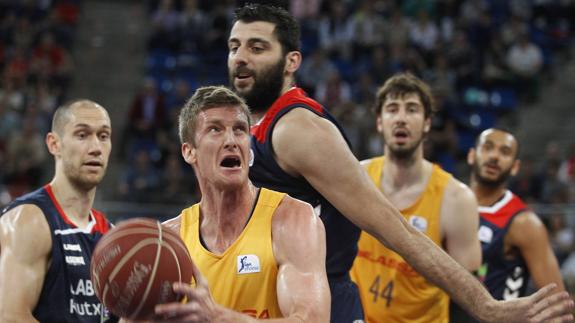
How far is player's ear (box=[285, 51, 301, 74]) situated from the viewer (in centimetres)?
448

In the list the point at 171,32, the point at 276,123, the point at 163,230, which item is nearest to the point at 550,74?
the point at 171,32

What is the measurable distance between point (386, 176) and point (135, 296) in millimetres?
3064

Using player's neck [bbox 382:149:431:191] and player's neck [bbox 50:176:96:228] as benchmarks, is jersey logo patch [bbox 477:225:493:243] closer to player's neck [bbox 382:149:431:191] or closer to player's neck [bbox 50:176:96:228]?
player's neck [bbox 382:149:431:191]

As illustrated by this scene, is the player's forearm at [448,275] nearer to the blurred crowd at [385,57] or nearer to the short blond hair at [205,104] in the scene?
the short blond hair at [205,104]

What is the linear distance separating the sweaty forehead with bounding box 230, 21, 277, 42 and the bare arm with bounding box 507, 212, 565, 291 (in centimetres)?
281

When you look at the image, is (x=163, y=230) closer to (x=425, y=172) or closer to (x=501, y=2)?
(x=425, y=172)

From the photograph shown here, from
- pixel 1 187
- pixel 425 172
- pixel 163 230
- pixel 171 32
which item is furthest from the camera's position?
pixel 171 32

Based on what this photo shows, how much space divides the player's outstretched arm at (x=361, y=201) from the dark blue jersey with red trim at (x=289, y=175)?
85 millimetres

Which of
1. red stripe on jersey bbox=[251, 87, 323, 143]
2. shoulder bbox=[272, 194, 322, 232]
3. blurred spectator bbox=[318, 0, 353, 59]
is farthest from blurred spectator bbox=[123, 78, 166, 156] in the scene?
shoulder bbox=[272, 194, 322, 232]

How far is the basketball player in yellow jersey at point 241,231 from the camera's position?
132 inches

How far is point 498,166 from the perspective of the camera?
6410mm

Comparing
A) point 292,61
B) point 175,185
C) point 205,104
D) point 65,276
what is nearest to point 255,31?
point 292,61

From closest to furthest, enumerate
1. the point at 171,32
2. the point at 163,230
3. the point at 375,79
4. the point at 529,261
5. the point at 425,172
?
the point at 163,230 < the point at 425,172 < the point at 529,261 < the point at 375,79 < the point at 171,32

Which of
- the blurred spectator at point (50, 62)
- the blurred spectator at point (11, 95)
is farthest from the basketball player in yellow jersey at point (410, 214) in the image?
the blurred spectator at point (50, 62)
